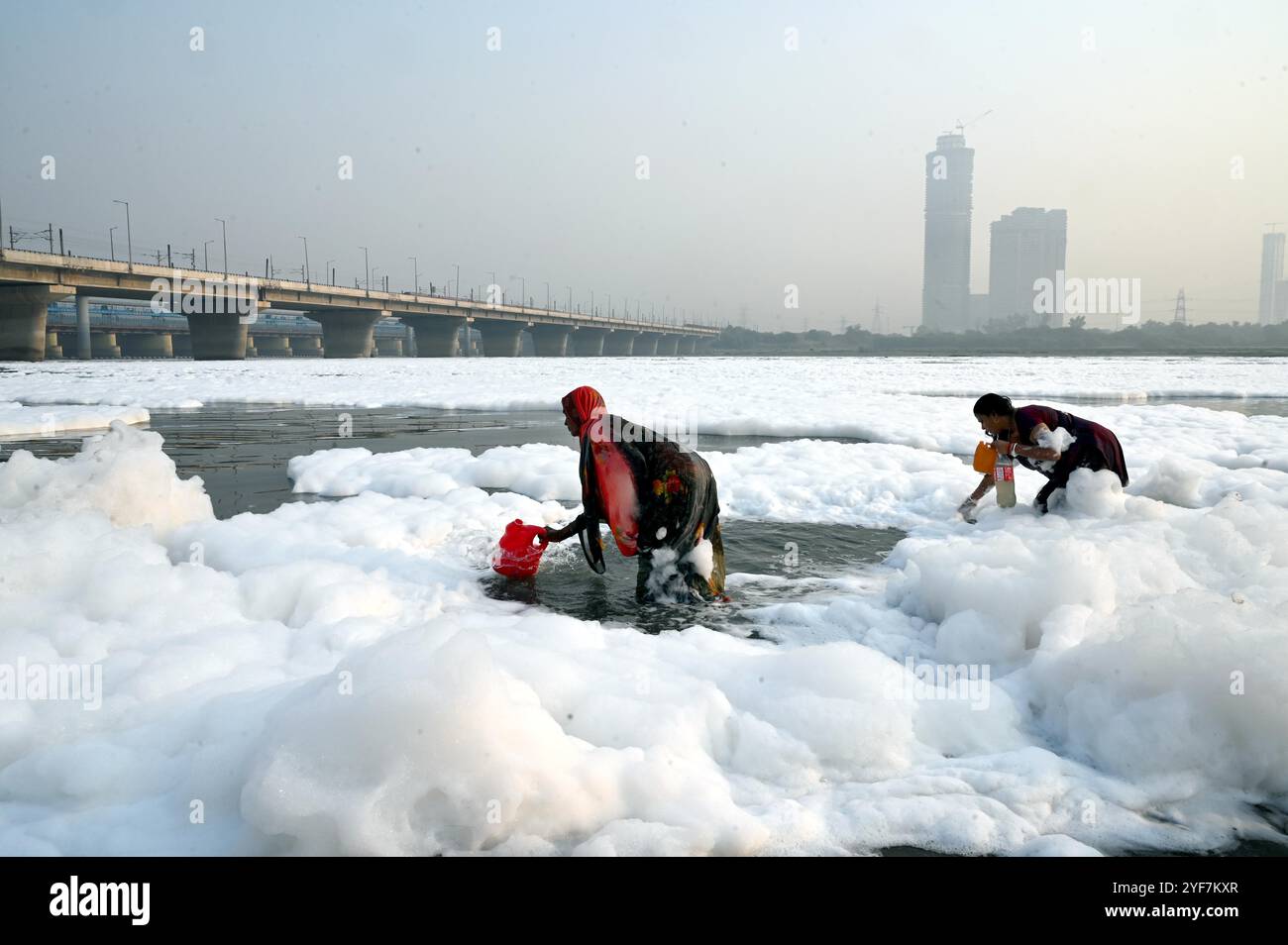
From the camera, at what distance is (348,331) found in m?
66.5

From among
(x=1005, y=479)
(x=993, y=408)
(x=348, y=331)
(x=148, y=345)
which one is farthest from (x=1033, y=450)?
(x=148, y=345)

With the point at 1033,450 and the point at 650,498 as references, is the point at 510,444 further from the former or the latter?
the point at 650,498

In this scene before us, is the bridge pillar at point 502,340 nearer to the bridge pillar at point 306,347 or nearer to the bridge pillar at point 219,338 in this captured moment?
the bridge pillar at point 219,338

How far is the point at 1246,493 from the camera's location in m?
7.59

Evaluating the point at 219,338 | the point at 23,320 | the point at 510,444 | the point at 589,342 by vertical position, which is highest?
the point at 589,342

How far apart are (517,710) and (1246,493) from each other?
7.72 metres

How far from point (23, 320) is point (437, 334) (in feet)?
114

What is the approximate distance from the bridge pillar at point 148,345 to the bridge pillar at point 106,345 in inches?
105

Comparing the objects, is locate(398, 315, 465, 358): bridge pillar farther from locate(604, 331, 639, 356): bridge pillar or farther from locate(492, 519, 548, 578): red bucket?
locate(492, 519, 548, 578): red bucket

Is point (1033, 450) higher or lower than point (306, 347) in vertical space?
lower

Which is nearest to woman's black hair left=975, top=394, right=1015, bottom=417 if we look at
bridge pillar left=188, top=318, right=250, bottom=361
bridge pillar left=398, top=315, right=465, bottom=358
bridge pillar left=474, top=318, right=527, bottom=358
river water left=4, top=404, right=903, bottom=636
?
river water left=4, top=404, right=903, bottom=636

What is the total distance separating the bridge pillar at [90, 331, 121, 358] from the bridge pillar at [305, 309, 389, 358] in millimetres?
42801
